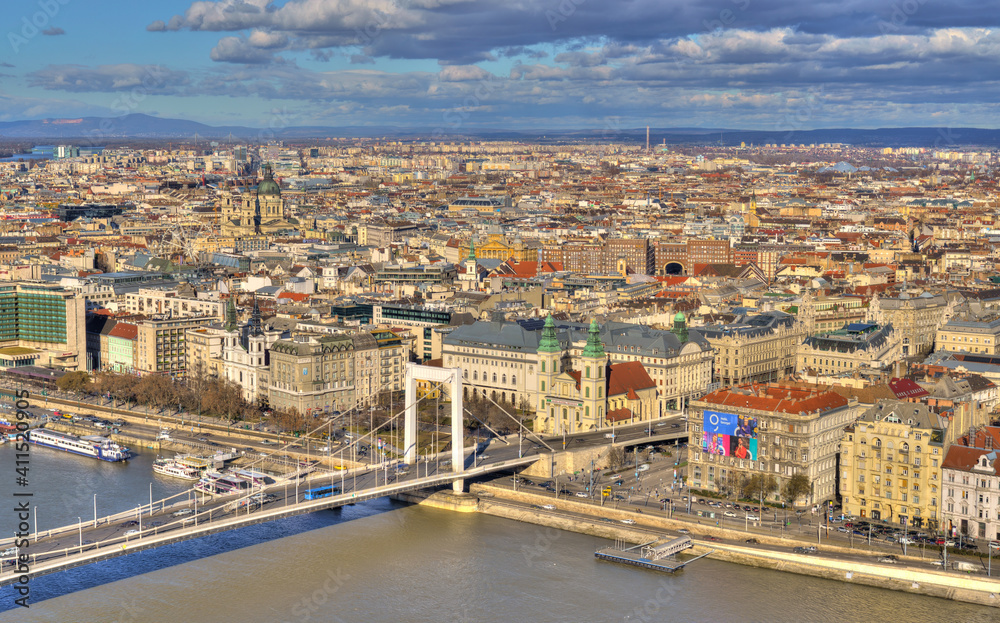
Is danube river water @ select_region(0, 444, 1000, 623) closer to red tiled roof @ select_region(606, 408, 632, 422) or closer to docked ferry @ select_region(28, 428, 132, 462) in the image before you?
docked ferry @ select_region(28, 428, 132, 462)

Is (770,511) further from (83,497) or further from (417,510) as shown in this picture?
(83,497)

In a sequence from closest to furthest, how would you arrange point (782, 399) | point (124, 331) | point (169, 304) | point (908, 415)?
point (908, 415) < point (782, 399) < point (124, 331) < point (169, 304)

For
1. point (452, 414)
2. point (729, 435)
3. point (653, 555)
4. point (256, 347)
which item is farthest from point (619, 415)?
point (256, 347)

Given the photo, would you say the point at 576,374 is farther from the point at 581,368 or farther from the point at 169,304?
the point at 169,304

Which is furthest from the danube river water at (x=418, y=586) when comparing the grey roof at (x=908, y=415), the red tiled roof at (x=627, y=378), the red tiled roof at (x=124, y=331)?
the red tiled roof at (x=124, y=331)

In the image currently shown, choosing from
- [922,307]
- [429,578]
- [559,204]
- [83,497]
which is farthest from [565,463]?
[559,204]
